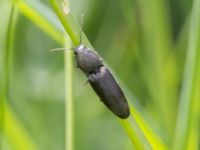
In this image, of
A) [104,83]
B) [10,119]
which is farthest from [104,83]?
[10,119]

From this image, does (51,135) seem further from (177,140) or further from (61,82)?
(177,140)

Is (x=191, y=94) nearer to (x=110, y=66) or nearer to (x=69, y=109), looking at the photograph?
(x=69, y=109)

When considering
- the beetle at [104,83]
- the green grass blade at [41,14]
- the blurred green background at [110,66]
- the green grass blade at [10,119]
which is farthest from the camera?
the blurred green background at [110,66]

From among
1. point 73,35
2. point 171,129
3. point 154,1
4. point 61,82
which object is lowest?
point 171,129

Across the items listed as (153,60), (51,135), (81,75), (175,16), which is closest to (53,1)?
(153,60)

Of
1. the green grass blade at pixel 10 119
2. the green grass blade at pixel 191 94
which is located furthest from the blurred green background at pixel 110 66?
the green grass blade at pixel 191 94

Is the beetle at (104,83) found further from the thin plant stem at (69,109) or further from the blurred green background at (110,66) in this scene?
the blurred green background at (110,66)
